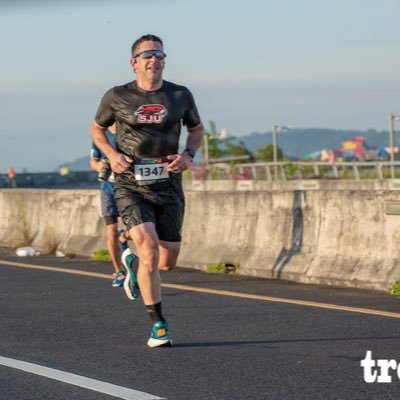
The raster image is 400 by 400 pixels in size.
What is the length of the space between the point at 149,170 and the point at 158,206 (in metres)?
0.27

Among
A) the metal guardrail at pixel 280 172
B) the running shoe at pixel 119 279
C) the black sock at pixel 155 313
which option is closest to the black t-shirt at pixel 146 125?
the black sock at pixel 155 313

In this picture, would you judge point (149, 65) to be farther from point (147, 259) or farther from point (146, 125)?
point (147, 259)

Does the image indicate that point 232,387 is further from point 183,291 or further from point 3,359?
point 183,291

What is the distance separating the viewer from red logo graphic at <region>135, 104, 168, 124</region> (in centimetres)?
905

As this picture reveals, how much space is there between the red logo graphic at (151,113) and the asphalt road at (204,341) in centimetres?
156

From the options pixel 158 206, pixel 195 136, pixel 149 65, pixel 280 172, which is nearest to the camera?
pixel 149 65

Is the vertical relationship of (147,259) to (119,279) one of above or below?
above

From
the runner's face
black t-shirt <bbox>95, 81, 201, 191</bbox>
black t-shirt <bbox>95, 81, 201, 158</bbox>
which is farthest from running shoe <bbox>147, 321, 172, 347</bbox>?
the runner's face

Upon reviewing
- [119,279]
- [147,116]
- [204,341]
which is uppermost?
[147,116]

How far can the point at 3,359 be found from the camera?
8227 millimetres

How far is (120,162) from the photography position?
29.5 feet

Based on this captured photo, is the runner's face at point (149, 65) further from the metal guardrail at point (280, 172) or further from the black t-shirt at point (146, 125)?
the metal guardrail at point (280, 172)

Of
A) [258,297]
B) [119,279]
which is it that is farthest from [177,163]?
[119,279]

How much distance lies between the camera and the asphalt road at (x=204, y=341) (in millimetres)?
7148
